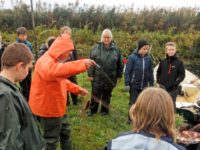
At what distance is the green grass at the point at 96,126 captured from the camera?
19.4 feet

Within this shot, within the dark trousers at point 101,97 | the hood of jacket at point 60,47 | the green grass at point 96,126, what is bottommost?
the green grass at point 96,126

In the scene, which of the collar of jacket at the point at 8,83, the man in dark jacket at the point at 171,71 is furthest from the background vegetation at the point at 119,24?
the collar of jacket at the point at 8,83

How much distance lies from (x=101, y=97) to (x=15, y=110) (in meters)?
4.61

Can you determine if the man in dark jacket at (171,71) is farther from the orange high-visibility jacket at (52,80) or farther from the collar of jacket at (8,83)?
Result: the collar of jacket at (8,83)

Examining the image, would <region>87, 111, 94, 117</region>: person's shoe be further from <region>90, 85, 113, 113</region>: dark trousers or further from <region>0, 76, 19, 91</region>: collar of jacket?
<region>0, 76, 19, 91</region>: collar of jacket

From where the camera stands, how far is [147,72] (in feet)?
22.6

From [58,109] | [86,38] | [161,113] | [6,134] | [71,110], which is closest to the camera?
[161,113]

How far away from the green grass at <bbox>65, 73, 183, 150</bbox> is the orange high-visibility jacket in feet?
4.34

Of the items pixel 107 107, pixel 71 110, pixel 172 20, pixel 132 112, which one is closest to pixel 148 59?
pixel 107 107

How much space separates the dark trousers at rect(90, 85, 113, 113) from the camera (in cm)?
726

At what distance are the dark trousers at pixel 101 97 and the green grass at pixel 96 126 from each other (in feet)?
0.50

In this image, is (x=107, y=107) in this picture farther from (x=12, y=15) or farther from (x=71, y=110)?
(x=12, y=15)

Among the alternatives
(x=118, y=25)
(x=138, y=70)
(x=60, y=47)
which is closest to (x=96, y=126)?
(x=138, y=70)

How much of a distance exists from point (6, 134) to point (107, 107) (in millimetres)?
4778
